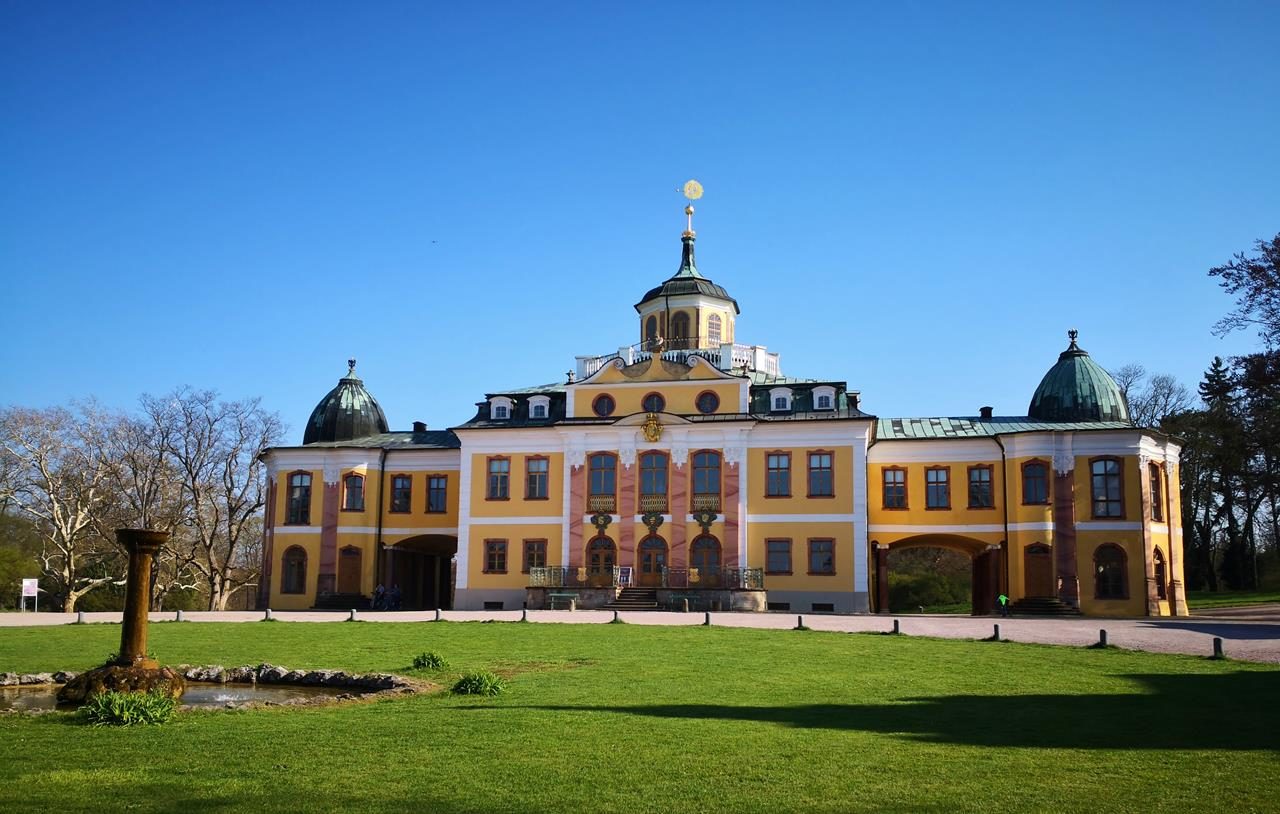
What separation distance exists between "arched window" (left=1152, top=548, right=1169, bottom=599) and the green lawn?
5979 millimetres

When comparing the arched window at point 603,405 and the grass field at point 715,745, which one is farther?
the arched window at point 603,405

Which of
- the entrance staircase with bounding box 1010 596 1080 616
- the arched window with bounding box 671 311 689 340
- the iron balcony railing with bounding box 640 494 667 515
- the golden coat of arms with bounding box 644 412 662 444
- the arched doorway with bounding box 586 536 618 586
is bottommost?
the entrance staircase with bounding box 1010 596 1080 616

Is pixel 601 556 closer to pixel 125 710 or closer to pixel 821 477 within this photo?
pixel 821 477

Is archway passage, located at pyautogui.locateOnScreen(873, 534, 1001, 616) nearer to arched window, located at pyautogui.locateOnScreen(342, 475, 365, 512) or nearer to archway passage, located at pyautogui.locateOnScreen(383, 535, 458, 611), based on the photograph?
archway passage, located at pyautogui.locateOnScreen(383, 535, 458, 611)

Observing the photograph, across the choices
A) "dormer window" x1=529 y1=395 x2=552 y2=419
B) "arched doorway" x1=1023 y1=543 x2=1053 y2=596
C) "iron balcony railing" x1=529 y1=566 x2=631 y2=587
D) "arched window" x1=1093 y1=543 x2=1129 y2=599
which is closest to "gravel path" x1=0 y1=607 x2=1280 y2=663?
"arched window" x1=1093 y1=543 x2=1129 y2=599

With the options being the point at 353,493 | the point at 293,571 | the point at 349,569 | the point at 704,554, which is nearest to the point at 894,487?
the point at 704,554

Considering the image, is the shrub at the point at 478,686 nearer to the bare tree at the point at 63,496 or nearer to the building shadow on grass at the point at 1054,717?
the building shadow on grass at the point at 1054,717

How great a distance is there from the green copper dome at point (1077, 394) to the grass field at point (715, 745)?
2863cm

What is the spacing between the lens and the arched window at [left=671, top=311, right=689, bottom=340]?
57.5 metres

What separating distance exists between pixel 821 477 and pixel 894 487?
355 cm

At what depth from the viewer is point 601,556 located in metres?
51.2

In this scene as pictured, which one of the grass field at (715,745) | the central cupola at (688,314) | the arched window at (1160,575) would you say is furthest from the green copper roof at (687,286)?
the grass field at (715,745)

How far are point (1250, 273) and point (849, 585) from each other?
22575 mm

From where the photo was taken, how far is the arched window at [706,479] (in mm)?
50625
